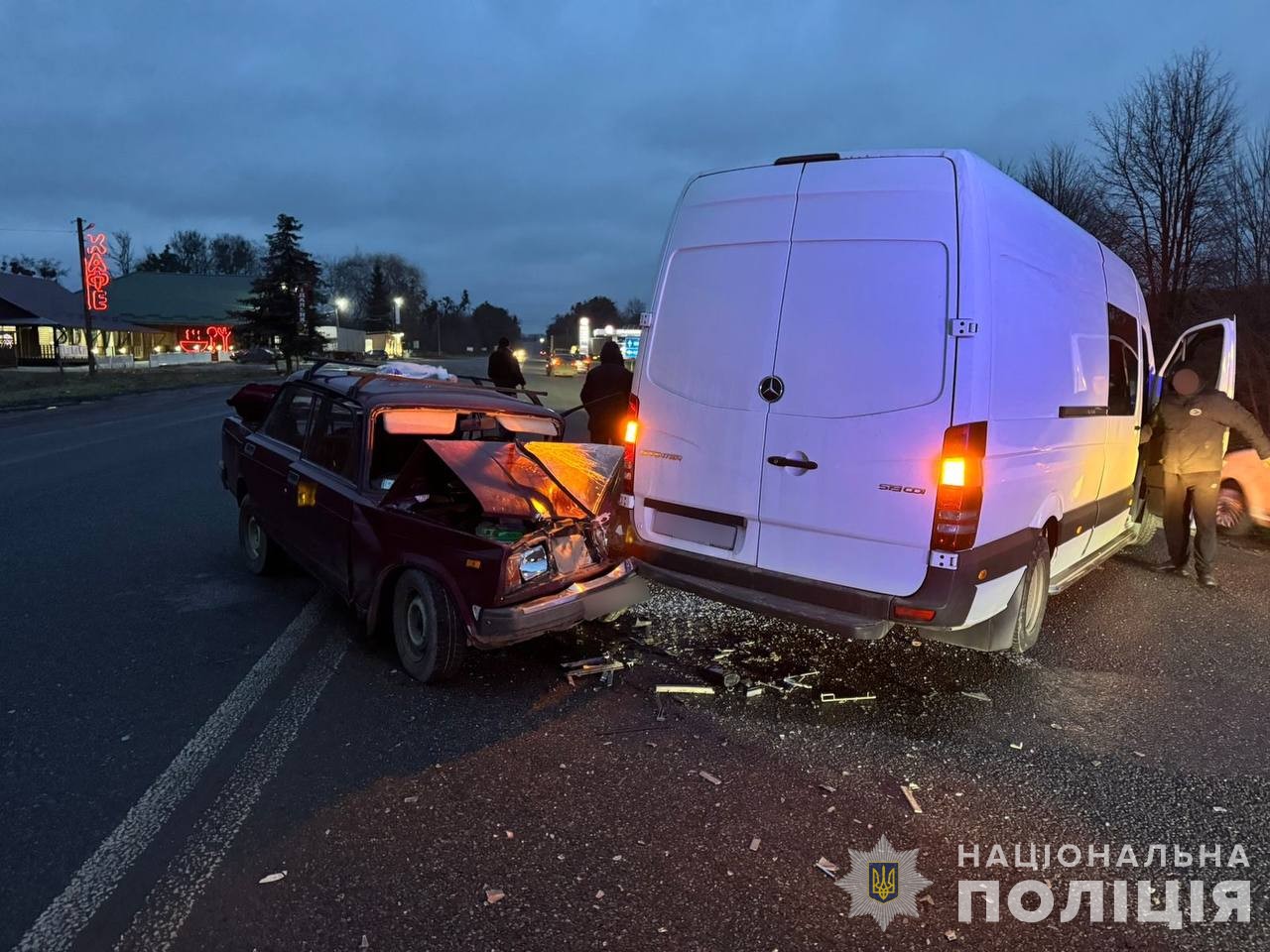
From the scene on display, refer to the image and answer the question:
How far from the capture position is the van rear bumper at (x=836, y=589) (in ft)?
12.3

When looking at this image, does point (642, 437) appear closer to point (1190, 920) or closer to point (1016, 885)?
point (1016, 885)

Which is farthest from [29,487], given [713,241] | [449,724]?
[713,241]

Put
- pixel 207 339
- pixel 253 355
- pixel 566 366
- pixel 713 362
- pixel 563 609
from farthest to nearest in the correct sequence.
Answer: pixel 253 355 < pixel 207 339 < pixel 566 366 < pixel 713 362 < pixel 563 609

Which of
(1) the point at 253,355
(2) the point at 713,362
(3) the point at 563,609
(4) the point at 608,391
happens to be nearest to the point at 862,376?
(2) the point at 713,362

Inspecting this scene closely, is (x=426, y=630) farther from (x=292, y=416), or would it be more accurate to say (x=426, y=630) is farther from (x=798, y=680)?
(x=292, y=416)

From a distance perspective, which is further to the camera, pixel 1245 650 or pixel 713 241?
pixel 1245 650

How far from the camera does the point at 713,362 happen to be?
4.39 metres

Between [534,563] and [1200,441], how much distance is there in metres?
5.75

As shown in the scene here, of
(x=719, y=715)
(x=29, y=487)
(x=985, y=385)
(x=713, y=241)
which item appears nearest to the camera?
(x=985, y=385)

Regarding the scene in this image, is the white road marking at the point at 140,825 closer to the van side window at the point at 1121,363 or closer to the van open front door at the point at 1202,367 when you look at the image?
the van side window at the point at 1121,363

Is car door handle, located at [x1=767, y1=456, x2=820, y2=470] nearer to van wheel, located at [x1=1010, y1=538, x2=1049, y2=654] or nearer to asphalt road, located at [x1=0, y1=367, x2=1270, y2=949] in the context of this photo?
asphalt road, located at [x1=0, y1=367, x2=1270, y2=949]

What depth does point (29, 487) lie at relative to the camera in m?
9.39

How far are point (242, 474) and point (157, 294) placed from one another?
7619cm

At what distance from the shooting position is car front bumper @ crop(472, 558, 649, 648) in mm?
3934
